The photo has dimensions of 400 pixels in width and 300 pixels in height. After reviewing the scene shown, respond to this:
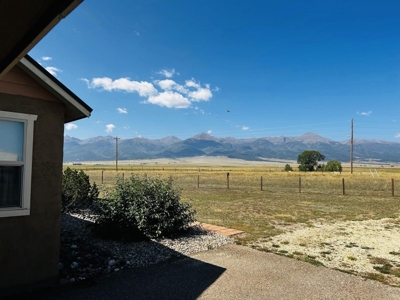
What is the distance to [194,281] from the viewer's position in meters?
4.27

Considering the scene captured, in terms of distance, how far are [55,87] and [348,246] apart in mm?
6687

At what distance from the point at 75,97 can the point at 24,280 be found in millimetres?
2669

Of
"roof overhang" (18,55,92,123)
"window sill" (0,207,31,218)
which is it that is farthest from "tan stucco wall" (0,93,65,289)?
"roof overhang" (18,55,92,123)

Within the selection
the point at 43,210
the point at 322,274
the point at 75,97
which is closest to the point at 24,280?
the point at 43,210

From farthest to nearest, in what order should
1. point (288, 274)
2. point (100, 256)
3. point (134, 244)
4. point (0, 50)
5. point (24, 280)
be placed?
point (134, 244), point (100, 256), point (288, 274), point (24, 280), point (0, 50)

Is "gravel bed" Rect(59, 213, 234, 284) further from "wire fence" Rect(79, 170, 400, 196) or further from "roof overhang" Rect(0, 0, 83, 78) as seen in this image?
"wire fence" Rect(79, 170, 400, 196)

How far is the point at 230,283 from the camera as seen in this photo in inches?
165

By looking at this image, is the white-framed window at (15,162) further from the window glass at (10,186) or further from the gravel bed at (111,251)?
the gravel bed at (111,251)

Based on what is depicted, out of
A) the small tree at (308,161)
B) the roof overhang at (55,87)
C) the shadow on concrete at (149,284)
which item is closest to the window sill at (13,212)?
the shadow on concrete at (149,284)

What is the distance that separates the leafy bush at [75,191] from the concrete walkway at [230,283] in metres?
5.69

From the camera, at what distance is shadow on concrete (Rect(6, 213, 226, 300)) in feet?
12.4

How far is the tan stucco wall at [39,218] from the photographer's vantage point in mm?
3705

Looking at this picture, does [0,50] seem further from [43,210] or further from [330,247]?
[330,247]

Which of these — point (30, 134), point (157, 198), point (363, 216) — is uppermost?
point (30, 134)
